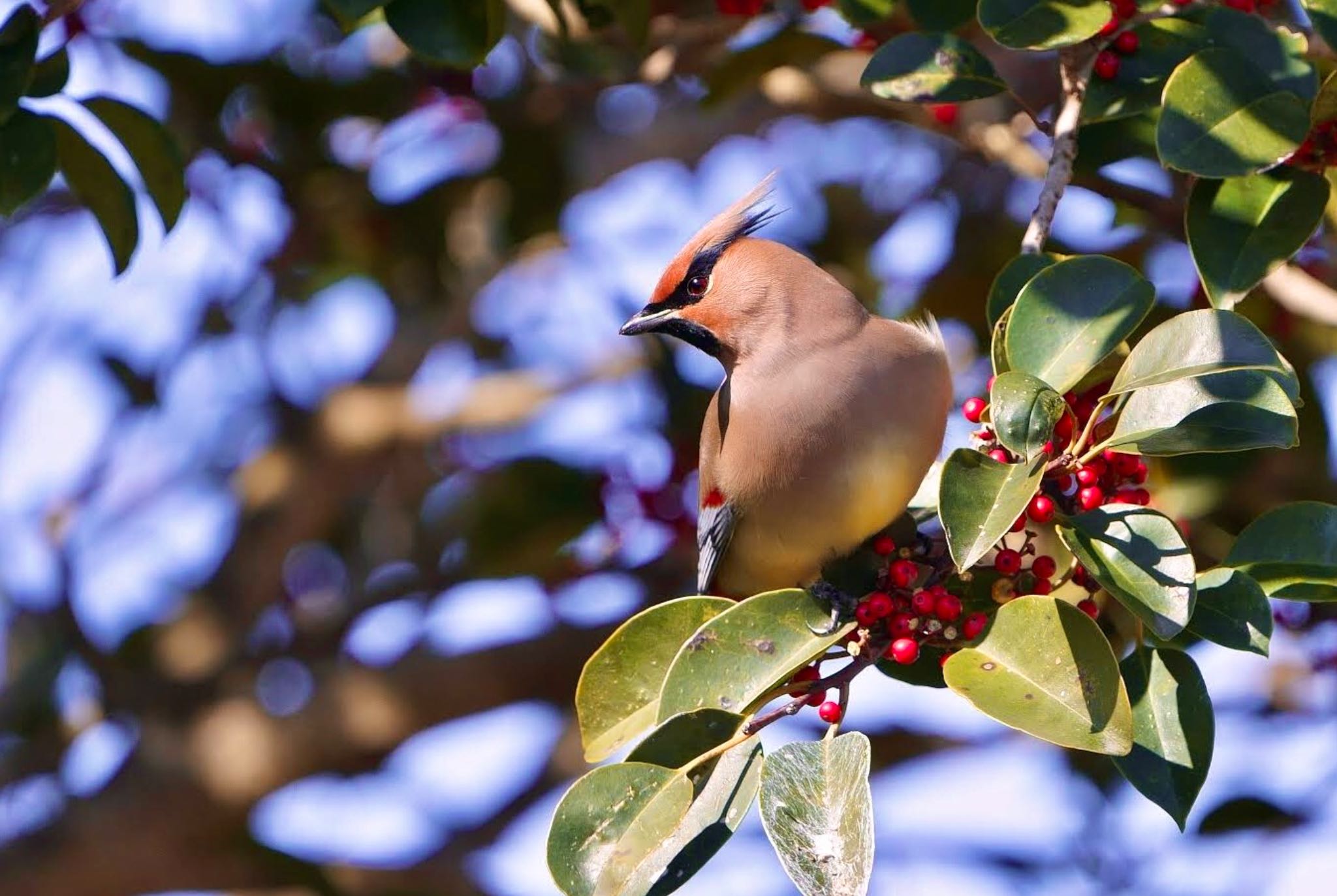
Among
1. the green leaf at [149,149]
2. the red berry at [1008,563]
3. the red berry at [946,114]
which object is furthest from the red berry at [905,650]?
the red berry at [946,114]

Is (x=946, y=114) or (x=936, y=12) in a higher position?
(x=936, y=12)

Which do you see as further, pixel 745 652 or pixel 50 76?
pixel 50 76

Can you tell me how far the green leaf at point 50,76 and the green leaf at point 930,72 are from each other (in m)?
1.26

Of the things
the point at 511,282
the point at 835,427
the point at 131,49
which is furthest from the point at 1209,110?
the point at 511,282

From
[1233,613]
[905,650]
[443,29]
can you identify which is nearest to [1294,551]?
[1233,613]

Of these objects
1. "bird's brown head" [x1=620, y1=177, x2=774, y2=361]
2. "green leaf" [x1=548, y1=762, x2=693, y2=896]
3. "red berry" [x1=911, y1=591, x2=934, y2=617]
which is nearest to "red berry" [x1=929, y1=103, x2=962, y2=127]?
"bird's brown head" [x1=620, y1=177, x2=774, y2=361]

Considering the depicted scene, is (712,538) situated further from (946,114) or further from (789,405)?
(946,114)

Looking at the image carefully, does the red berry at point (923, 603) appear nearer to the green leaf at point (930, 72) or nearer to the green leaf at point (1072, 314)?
the green leaf at point (1072, 314)

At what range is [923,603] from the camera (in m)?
2.10

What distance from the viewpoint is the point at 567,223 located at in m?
4.82

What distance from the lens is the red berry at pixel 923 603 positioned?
209 cm

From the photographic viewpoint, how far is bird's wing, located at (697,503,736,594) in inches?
110

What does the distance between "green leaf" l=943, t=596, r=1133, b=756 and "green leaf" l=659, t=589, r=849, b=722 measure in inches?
8.2

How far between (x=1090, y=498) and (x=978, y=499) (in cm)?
30
